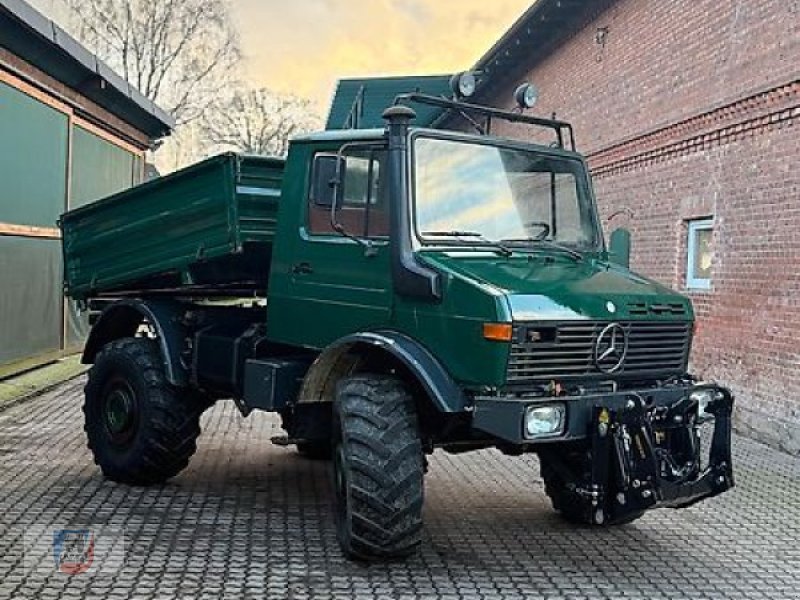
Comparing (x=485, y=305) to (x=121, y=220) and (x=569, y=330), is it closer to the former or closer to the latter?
(x=569, y=330)

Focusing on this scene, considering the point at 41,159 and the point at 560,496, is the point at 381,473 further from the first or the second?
the point at 41,159

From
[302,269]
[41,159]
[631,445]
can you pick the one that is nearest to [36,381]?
[41,159]

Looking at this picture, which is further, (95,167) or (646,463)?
(95,167)

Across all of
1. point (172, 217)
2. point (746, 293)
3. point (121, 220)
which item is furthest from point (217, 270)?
point (746, 293)

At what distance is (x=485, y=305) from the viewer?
484cm

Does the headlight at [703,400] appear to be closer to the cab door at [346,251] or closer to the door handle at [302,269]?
the cab door at [346,251]

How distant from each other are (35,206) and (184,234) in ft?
22.2

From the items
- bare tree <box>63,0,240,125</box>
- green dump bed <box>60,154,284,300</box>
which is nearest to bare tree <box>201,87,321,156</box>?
bare tree <box>63,0,240,125</box>

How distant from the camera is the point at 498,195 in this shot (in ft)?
18.9

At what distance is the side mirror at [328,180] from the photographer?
5.36 meters

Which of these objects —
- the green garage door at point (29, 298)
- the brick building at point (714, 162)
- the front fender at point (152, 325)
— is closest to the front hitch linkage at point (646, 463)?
the front fender at point (152, 325)

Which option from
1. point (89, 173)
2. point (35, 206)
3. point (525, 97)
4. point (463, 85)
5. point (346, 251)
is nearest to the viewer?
point (346, 251)

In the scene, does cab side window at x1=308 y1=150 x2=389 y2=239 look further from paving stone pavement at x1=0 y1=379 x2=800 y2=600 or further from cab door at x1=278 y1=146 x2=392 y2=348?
paving stone pavement at x1=0 y1=379 x2=800 y2=600

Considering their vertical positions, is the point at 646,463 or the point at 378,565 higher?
the point at 646,463
